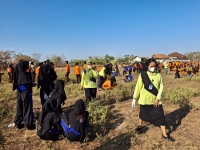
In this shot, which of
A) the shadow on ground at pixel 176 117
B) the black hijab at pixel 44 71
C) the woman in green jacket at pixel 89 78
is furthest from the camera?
the woman in green jacket at pixel 89 78

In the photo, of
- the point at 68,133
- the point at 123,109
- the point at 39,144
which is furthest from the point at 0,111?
the point at 123,109

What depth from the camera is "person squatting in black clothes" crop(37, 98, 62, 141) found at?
3893 millimetres

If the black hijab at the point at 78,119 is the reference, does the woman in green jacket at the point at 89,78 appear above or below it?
above

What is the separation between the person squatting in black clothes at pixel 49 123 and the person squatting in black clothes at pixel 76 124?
0.19 metres

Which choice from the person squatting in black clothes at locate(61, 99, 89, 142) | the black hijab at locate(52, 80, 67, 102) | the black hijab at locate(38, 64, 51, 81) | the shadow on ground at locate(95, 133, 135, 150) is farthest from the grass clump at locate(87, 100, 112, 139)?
the black hijab at locate(38, 64, 51, 81)

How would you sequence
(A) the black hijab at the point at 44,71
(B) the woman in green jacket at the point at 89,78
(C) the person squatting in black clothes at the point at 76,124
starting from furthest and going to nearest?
1. (B) the woman in green jacket at the point at 89,78
2. (A) the black hijab at the point at 44,71
3. (C) the person squatting in black clothes at the point at 76,124

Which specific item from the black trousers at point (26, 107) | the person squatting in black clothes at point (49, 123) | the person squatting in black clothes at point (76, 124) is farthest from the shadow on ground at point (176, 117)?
the black trousers at point (26, 107)

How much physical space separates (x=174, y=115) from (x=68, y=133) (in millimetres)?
2793

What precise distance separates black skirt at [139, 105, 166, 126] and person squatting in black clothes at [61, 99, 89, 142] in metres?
1.22

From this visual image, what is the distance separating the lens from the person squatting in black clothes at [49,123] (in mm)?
3893

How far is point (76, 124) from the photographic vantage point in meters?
3.76

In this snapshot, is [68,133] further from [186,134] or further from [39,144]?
[186,134]

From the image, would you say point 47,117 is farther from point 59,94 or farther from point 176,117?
point 176,117

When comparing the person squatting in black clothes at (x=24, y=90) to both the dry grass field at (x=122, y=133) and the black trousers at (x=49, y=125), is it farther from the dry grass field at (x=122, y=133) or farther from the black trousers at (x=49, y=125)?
the black trousers at (x=49, y=125)
